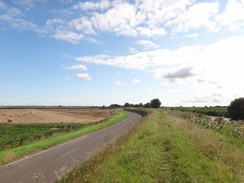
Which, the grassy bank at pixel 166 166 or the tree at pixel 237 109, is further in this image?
the tree at pixel 237 109

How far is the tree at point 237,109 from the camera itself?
38.8 meters

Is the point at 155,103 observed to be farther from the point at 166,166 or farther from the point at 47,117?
the point at 166,166

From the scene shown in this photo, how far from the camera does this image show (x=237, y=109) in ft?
130

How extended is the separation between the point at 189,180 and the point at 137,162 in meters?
3.00

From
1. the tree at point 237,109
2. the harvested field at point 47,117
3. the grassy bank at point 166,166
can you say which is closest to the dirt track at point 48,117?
the harvested field at point 47,117

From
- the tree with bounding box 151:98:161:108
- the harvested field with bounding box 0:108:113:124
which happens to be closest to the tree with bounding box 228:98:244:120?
the harvested field with bounding box 0:108:113:124

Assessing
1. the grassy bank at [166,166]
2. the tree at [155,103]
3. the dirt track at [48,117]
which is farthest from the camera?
the tree at [155,103]

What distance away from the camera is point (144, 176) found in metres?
7.56

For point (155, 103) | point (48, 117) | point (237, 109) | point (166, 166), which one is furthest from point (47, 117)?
point (155, 103)

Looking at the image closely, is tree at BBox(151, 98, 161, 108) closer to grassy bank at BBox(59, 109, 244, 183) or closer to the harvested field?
the harvested field

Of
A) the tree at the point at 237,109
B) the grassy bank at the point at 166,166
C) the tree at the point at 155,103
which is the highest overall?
the tree at the point at 155,103

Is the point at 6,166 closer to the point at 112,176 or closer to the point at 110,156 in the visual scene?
the point at 110,156

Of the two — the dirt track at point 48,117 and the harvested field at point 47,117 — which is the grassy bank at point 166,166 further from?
the dirt track at point 48,117

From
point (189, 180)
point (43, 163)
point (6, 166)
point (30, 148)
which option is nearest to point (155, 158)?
point (189, 180)
